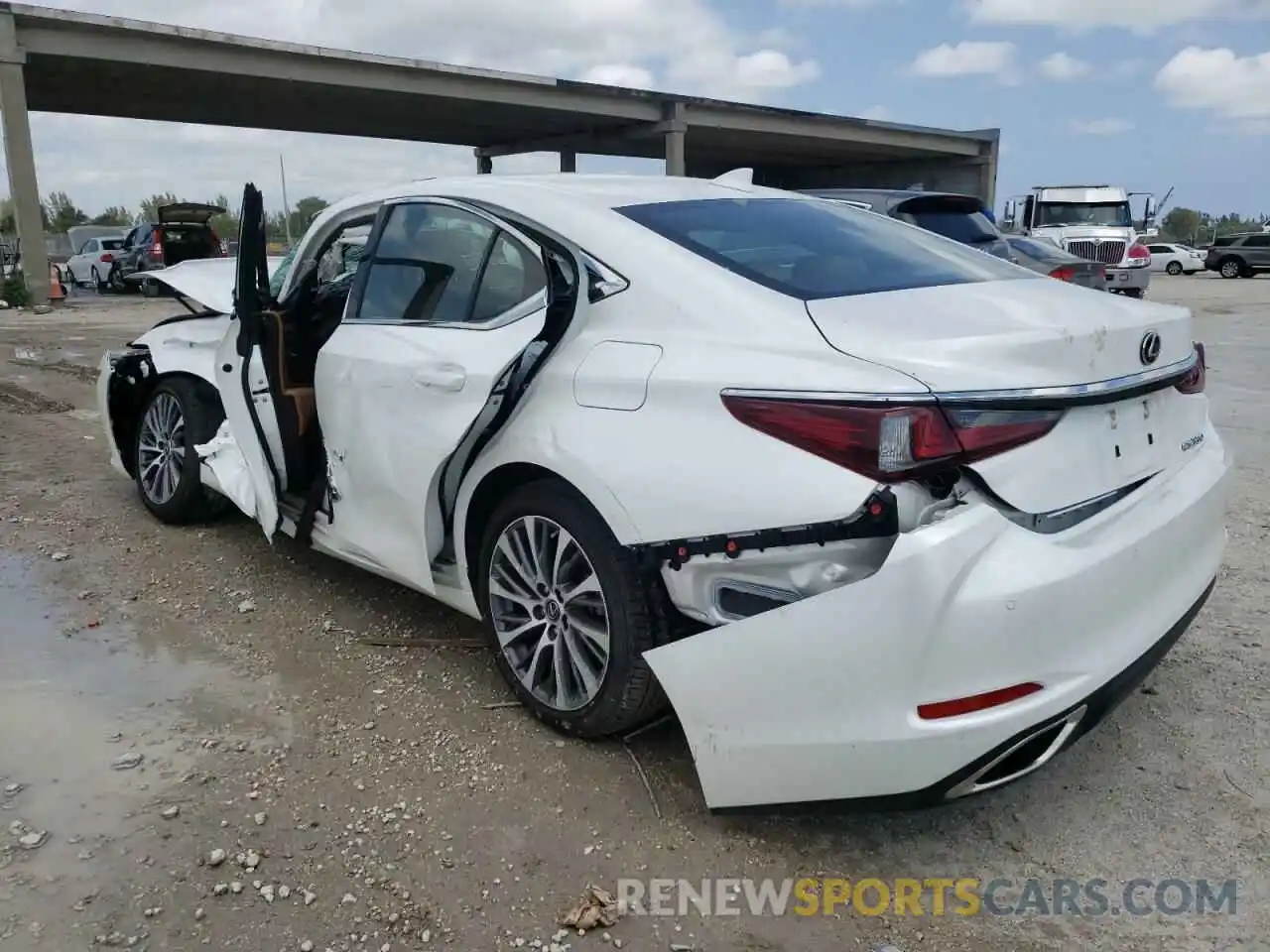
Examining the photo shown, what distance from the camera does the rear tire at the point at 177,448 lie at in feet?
15.0

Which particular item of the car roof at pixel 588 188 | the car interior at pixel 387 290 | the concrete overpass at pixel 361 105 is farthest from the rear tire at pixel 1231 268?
the car interior at pixel 387 290

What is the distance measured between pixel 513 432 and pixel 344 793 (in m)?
1.07

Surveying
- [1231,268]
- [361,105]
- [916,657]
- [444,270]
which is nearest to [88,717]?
[444,270]

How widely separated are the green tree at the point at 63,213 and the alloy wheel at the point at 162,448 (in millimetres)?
74230

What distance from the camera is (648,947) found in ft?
7.18

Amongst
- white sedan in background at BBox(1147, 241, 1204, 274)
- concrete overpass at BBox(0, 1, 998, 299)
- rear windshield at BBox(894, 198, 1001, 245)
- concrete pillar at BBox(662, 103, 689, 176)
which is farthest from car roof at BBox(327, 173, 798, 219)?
white sedan in background at BBox(1147, 241, 1204, 274)

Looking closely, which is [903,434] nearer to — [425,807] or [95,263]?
[425,807]

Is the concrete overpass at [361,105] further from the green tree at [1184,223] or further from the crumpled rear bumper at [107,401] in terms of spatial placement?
the green tree at [1184,223]

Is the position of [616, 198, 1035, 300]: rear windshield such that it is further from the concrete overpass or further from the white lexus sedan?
the concrete overpass

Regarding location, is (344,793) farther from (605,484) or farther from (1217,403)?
(1217,403)

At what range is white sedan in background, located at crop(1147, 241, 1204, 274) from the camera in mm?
37625

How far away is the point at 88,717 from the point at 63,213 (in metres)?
85.7

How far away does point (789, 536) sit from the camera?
2221mm

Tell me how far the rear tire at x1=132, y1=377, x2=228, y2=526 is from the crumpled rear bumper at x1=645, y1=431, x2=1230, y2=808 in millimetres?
3013
